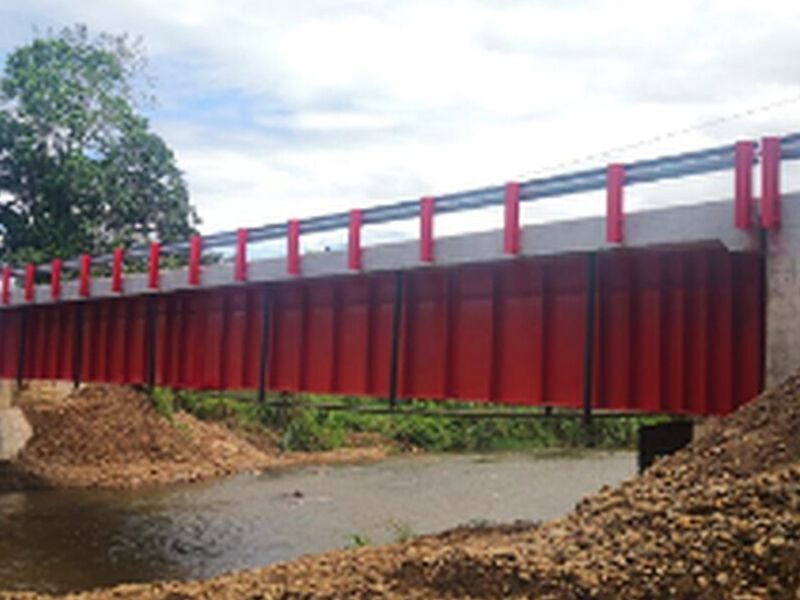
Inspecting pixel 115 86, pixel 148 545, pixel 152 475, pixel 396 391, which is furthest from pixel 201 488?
pixel 115 86

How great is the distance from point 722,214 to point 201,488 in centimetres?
2226

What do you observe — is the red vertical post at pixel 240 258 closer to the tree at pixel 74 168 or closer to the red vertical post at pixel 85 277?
the red vertical post at pixel 85 277

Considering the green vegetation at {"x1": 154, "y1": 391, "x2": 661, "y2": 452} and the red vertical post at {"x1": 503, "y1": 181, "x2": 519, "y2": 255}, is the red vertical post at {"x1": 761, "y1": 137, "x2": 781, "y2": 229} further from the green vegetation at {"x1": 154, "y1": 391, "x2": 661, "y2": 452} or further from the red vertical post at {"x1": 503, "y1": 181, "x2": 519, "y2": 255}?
the green vegetation at {"x1": 154, "y1": 391, "x2": 661, "y2": 452}

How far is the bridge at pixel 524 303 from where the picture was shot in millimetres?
11547

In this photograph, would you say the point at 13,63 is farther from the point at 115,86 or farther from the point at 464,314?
the point at 464,314

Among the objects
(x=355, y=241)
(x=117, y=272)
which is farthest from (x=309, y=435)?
(x=355, y=241)

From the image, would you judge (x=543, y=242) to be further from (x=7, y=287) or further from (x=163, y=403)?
(x=163, y=403)

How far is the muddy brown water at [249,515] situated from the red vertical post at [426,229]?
6.98 metres

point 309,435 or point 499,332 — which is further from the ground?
point 499,332

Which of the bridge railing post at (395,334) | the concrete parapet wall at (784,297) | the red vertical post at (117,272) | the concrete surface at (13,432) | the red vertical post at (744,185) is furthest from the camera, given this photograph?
the concrete surface at (13,432)

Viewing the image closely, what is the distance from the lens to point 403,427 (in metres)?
46.4

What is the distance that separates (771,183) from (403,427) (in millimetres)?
36467

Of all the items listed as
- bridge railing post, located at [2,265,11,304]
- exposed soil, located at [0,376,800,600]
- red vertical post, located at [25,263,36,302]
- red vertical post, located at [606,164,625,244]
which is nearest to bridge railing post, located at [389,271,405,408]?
red vertical post, located at [606,164,625,244]

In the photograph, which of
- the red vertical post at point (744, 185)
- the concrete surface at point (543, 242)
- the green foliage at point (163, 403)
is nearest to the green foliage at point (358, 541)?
the concrete surface at point (543, 242)
